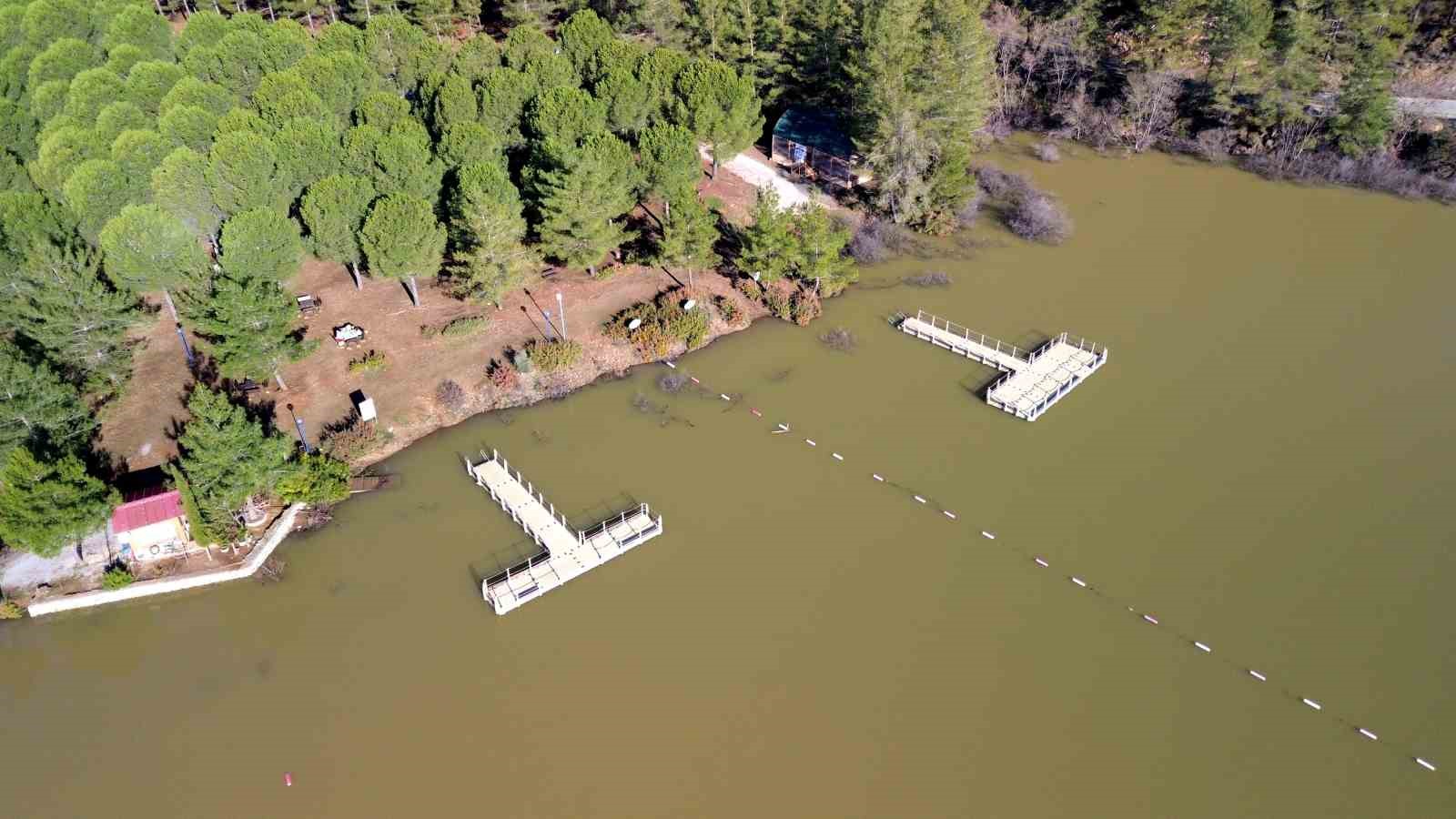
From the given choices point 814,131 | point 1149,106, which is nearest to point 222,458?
point 814,131

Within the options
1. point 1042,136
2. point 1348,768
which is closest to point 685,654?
point 1348,768

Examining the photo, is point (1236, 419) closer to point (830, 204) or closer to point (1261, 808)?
point (1261, 808)

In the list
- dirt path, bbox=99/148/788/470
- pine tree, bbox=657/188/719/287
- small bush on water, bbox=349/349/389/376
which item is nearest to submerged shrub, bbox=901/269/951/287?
dirt path, bbox=99/148/788/470

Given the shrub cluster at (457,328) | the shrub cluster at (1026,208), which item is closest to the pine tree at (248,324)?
the shrub cluster at (457,328)

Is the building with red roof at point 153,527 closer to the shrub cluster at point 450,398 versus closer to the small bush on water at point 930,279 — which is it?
the shrub cluster at point 450,398

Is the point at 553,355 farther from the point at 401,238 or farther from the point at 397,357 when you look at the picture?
the point at 401,238

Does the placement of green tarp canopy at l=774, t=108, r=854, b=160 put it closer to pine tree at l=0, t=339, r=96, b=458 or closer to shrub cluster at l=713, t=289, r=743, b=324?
shrub cluster at l=713, t=289, r=743, b=324
